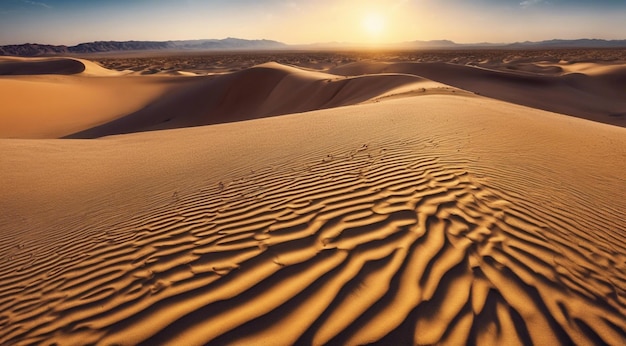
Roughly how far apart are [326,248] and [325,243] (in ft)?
0.24

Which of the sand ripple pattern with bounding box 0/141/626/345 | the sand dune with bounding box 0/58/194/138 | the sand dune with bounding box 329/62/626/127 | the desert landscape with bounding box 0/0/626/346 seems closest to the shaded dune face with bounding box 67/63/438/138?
the sand dune with bounding box 0/58/194/138

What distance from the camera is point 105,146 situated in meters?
7.82

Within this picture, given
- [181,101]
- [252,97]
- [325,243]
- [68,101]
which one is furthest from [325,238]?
[68,101]

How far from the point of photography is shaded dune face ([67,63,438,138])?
55.1ft

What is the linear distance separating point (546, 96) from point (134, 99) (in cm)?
2607

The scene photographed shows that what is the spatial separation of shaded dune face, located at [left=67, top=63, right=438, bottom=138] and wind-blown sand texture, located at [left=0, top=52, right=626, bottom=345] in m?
10.2

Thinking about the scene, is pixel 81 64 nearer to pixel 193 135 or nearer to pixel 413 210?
pixel 193 135

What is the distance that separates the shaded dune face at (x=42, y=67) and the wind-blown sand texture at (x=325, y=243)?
150ft

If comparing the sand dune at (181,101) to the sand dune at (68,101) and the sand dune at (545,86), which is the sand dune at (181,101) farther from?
the sand dune at (545,86)

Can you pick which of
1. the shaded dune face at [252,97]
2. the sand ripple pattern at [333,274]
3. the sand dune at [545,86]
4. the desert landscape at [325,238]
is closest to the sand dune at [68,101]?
the shaded dune face at [252,97]

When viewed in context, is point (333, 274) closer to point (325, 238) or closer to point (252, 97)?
point (325, 238)

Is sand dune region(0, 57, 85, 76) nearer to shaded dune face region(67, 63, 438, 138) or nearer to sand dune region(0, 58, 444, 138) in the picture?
sand dune region(0, 58, 444, 138)

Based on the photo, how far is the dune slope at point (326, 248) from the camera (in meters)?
2.25

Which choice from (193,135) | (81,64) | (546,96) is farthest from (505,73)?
(81,64)
